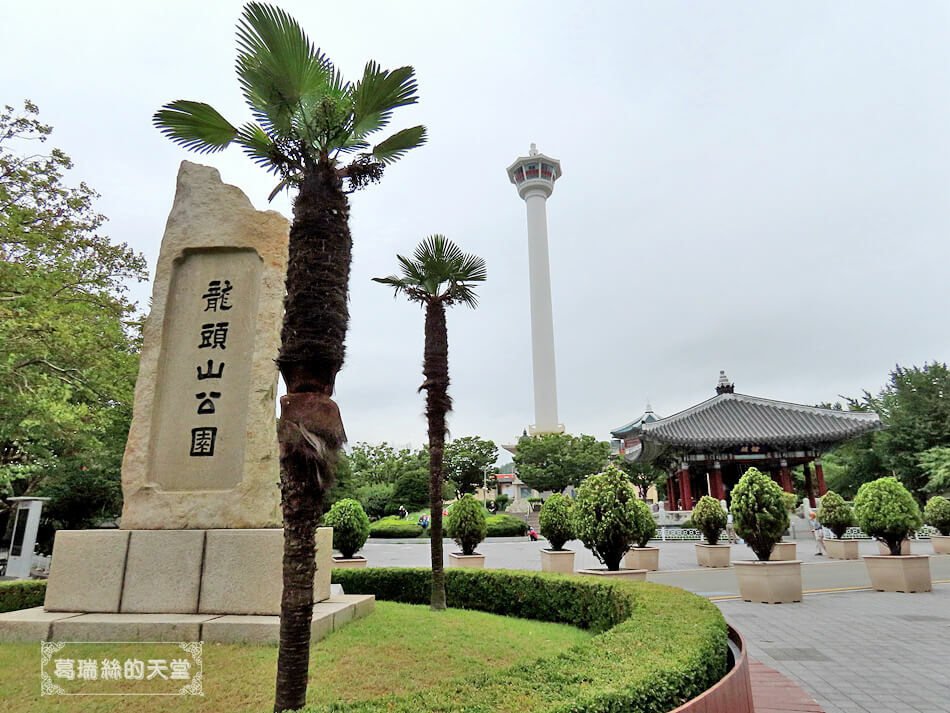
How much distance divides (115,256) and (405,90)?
44.6ft

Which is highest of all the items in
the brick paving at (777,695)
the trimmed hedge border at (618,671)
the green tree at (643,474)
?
the green tree at (643,474)

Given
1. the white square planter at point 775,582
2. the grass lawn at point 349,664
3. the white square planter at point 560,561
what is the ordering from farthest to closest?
the white square planter at point 560,561 < the white square planter at point 775,582 < the grass lawn at point 349,664

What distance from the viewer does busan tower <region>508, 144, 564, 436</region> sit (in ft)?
197

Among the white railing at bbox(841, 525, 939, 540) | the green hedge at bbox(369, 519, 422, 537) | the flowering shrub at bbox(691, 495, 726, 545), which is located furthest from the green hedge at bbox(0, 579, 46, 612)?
the white railing at bbox(841, 525, 939, 540)

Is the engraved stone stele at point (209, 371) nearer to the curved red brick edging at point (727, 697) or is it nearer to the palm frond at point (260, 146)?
the palm frond at point (260, 146)

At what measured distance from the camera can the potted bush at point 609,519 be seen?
32.3ft

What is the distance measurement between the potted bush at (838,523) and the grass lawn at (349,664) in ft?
52.9

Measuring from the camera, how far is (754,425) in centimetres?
3209

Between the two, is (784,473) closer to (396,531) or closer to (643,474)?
(643,474)

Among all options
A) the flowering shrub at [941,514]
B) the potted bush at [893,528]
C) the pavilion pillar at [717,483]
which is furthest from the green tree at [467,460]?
the potted bush at [893,528]

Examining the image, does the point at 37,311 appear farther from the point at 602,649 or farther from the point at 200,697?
the point at 602,649

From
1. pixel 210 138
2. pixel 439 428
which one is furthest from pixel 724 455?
pixel 210 138

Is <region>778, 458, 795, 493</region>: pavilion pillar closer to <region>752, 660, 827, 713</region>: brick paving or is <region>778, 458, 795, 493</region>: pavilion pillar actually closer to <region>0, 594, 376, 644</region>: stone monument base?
<region>752, 660, 827, 713</region>: brick paving

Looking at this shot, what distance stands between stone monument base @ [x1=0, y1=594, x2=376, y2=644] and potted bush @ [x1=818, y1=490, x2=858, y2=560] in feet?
61.7
